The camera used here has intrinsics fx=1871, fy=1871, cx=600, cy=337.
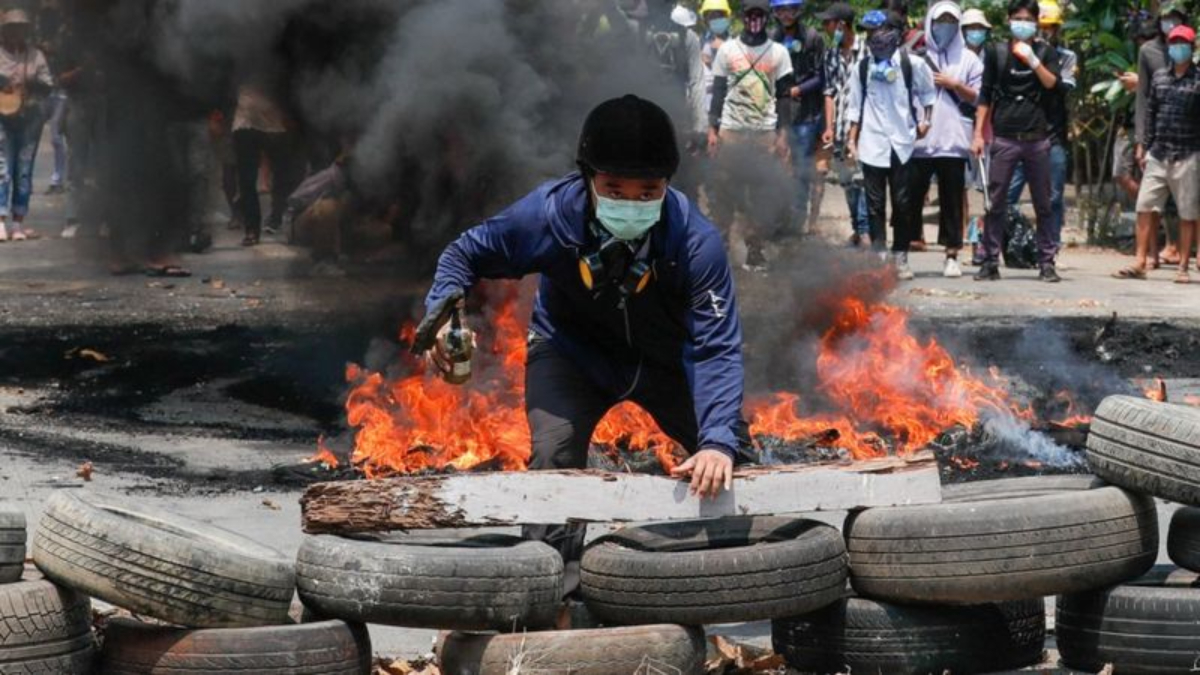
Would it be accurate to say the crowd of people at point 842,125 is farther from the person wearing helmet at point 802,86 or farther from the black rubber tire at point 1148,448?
the black rubber tire at point 1148,448

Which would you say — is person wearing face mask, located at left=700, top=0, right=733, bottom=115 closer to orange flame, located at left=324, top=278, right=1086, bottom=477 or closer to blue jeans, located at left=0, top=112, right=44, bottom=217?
orange flame, located at left=324, top=278, right=1086, bottom=477

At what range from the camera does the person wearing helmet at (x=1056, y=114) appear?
15023mm

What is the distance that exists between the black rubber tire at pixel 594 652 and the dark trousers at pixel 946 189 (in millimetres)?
10671

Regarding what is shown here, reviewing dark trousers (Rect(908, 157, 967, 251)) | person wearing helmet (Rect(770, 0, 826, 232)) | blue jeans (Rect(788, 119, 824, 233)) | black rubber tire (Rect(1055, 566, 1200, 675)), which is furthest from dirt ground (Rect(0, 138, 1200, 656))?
black rubber tire (Rect(1055, 566, 1200, 675))

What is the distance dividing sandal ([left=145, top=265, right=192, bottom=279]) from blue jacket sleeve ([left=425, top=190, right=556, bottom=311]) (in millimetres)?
10187

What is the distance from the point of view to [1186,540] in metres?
5.70

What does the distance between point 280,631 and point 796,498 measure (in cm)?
154

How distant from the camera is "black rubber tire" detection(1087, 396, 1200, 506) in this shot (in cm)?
553

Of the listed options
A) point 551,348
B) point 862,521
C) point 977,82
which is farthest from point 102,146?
point 862,521

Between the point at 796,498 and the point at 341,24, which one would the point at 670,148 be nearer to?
the point at 796,498

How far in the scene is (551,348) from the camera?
608cm

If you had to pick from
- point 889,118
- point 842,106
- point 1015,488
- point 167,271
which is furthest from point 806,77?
point 1015,488

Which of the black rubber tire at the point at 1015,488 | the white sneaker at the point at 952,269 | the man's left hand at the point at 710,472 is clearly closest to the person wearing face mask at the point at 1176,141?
the white sneaker at the point at 952,269

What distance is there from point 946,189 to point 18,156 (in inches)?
341
